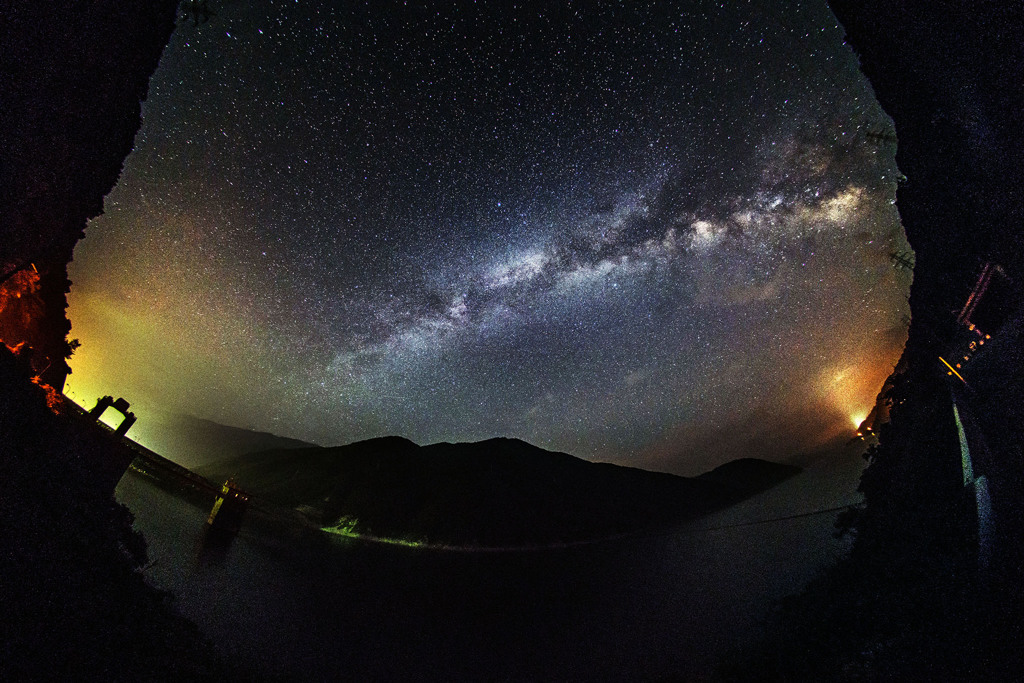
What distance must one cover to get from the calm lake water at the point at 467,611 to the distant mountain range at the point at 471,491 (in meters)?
39.8

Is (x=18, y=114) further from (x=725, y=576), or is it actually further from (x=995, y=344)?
(x=725, y=576)

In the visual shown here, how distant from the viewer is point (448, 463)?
100375 millimetres

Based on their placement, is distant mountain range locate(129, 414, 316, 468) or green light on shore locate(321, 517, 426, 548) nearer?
green light on shore locate(321, 517, 426, 548)

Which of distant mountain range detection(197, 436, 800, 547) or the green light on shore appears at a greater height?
distant mountain range detection(197, 436, 800, 547)

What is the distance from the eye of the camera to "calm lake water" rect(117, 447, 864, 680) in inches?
375

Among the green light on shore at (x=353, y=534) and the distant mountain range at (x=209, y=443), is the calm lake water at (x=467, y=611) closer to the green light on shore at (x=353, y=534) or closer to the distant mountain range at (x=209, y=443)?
the green light on shore at (x=353, y=534)

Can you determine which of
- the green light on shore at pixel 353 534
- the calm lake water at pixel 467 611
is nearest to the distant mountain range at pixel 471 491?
the green light on shore at pixel 353 534

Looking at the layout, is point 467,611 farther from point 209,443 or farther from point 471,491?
point 209,443

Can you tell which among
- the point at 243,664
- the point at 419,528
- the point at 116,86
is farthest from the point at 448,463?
the point at 116,86

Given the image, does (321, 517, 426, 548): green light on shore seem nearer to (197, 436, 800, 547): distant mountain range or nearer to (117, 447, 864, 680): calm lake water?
(197, 436, 800, 547): distant mountain range

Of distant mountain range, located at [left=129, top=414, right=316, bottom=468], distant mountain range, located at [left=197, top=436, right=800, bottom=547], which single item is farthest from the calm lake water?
distant mountain range, located at [left=129, top=414, right=316, bottom=468]

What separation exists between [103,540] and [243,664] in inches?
183

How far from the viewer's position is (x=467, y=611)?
1517 cm

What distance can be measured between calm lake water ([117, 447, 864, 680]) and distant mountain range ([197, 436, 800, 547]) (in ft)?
130
